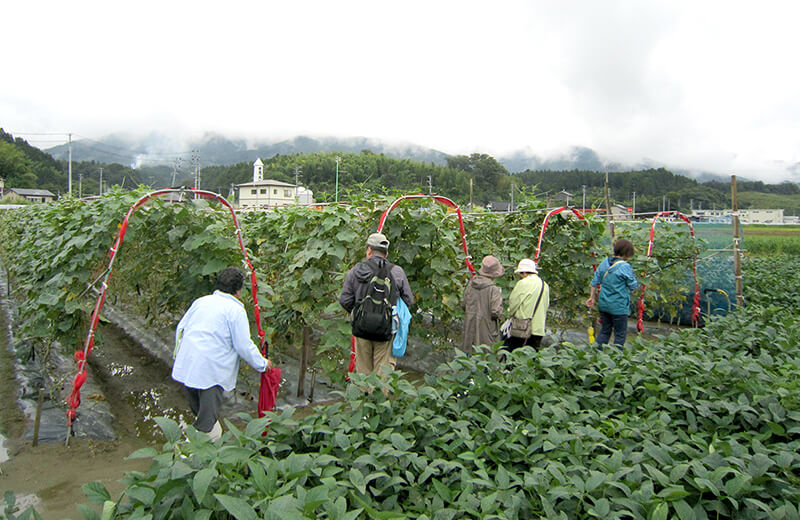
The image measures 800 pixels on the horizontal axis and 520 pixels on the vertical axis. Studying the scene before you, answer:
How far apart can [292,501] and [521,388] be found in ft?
5.73

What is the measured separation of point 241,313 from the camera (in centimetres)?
376

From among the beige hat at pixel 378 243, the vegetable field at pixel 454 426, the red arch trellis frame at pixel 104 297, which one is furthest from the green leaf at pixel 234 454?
the red arch trellis frame at pixel 104 297

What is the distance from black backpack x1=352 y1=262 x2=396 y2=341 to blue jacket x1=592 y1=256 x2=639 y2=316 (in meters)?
3.32

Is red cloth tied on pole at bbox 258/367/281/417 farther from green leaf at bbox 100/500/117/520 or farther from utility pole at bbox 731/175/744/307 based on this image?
utility pole at bbox 731/175/744/307

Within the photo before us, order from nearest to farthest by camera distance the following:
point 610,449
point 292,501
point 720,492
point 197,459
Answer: point 292,501
point 197,459
point 720,492
point 610,449

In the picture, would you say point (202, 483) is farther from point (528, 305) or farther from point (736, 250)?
point (736, 250)

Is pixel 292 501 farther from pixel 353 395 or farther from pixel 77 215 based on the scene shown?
pixel 77 215

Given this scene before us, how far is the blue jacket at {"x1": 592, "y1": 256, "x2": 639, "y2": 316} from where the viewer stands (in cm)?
601

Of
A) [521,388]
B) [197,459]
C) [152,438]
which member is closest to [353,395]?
[197,459]

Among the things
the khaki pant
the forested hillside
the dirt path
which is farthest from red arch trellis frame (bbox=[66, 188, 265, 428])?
the forested hillside

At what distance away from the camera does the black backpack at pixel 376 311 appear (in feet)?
14.0

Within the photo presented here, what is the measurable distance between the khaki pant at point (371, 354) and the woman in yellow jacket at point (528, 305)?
5.83 feet

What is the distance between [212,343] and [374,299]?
4.61 feet

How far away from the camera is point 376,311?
4273 millimetres
